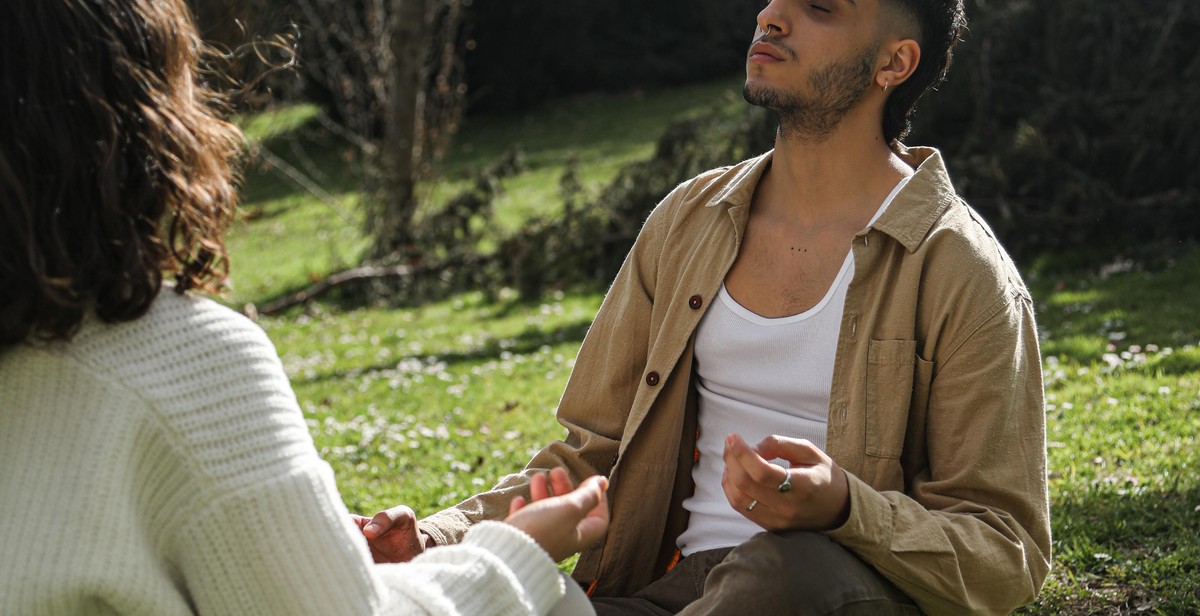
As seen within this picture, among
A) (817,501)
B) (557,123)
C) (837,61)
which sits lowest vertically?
(557,123)

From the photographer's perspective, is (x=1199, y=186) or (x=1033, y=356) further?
(x=1199, y=186)

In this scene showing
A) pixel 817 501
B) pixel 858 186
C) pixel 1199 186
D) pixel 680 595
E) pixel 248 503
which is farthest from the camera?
pixel 1199 186

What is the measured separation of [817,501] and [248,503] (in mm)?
947

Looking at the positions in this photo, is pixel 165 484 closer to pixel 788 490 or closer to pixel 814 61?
pixel 788 490

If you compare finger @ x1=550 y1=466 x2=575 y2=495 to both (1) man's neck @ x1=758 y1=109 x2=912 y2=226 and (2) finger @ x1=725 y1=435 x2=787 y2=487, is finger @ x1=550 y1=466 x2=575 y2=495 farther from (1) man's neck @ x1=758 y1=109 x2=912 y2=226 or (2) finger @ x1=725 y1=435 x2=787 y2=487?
(1) man's neck @ x1=758 y1=109 x2=912 y2=226

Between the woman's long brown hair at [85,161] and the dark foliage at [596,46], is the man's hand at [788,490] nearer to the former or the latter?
the woman's long brown hair at [85,161]

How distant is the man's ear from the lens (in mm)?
2709

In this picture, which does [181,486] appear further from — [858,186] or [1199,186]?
[1199,186]

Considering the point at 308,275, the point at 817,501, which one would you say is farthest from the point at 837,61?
the point at 308,275

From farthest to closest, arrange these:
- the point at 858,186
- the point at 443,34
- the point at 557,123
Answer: the point at 557,123 < the point at 443,34 < the point at 858,186

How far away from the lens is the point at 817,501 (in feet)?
6.80

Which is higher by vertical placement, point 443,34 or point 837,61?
point 837,61

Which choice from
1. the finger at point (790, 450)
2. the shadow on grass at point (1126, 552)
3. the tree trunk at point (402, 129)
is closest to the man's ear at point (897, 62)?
the finger at point (790, 450)

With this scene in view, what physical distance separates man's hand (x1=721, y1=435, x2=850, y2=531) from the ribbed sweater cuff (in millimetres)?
404
